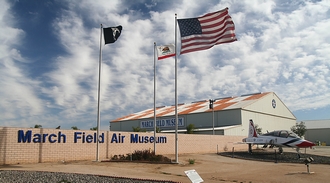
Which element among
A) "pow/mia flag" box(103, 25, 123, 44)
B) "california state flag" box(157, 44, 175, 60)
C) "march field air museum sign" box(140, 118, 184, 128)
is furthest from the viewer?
"march field air museum sign" box(140, 118, 184, 128)

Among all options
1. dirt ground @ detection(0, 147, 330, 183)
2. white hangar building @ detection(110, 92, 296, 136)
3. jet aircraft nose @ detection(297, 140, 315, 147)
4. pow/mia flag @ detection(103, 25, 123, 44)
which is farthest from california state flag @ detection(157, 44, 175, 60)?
white hangar building @ detection(110, 92, 296, 136)

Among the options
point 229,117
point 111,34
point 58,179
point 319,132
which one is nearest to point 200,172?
point 58,179

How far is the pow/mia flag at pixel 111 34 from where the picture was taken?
65.9 ft

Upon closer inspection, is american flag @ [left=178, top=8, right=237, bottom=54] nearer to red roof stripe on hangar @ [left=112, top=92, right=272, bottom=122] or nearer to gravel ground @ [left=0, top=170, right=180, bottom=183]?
gravel ground @ [left=0, top=170, right=180, bottom=183]

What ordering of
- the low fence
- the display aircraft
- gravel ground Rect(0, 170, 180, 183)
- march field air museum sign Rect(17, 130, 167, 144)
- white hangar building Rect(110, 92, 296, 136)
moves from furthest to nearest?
1. white hangar building Rect(110, 92, 296, 136)
2. the display aircraft
3. march field air museum sign Rect(17, 130, 167, 144)
4. the low fence
5. gravel ground Rect(0, 170, 180, 183)

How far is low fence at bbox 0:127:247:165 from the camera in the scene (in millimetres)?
16828

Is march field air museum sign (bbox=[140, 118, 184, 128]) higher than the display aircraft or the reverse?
higher

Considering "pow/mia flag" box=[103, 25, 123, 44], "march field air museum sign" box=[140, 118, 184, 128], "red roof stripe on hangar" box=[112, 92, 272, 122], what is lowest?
"march field air museum sign" box=[140, 118, 184, 128]

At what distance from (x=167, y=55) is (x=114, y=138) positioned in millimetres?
8096

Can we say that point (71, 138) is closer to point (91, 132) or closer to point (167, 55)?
point (91, 132)

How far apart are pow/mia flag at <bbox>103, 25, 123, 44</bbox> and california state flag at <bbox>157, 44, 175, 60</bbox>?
9.74 ft

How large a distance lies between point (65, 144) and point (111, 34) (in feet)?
26.3

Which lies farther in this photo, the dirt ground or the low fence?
the low fence

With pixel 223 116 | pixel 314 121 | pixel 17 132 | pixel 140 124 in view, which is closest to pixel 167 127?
pixel 140 124
